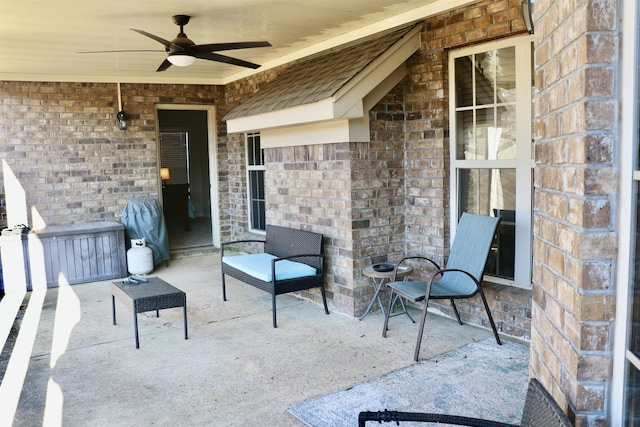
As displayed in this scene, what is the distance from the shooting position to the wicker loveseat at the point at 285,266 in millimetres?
4715

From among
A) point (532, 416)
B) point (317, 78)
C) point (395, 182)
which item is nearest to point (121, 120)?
point (317, 78)

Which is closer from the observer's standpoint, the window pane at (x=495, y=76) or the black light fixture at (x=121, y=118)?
the window pane at (x=495, y=76)

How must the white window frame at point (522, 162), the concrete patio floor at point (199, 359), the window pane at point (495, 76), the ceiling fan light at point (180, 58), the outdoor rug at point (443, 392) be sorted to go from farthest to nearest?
1. the ceiling fan light at point (180, 58)
2. the window pane at point (495, 76)
3. the white window frame at point (522, 162)
4. the concrete patio floor at point (199, 359)
5. the outdoor rug at point (443, 392)

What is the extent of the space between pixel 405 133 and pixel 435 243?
1077mm

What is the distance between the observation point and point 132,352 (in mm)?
4160

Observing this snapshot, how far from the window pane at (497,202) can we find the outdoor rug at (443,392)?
855 millimetres

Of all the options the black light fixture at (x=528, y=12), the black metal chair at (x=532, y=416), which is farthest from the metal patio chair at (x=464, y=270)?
the black metal chair at (x=532, y=416)

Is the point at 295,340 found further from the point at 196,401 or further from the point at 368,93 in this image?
the point at 368,93

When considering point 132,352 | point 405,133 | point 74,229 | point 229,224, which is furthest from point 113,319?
point 229,224

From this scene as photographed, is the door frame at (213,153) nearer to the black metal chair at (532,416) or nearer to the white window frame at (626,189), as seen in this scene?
the black metal chair at (532,416)

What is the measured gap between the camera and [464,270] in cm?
408

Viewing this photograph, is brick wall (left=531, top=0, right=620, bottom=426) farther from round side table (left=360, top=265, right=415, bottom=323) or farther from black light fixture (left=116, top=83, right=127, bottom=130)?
black light fixture (left=116, top=83, right=127, bottom=130)

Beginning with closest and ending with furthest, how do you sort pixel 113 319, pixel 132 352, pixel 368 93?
pixel 132 352 < pixel 368 93 < pixel 113 319

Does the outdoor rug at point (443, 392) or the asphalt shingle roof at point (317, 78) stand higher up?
the asphalt shingle roof at point (317, 78)
